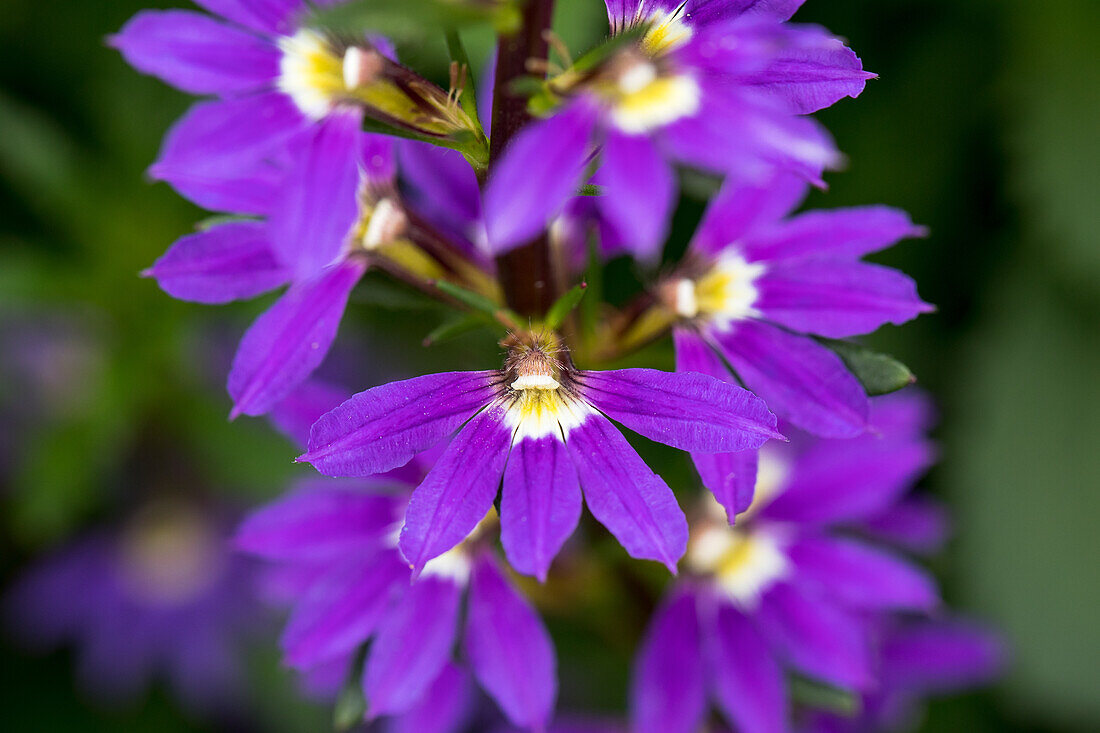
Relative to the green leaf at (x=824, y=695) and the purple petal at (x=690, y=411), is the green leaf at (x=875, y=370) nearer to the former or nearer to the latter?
the purple petal at (x=690, y=411)

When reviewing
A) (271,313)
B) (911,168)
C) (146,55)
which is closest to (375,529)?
(271,313)

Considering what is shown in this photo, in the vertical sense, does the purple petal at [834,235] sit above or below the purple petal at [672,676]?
above

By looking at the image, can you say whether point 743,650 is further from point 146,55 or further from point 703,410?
point 146,55

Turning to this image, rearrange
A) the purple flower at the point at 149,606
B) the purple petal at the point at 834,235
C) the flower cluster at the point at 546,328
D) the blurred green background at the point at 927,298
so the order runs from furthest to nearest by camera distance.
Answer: the purple flower at the point at 149,606 < the blurred green background at the point at 927,298 < the purple petal at the point at 834,235 < the flower cluster at the point at 546,328

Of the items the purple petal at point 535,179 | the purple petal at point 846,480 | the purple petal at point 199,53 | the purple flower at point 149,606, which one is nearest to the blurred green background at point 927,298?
the purple flower at point 149,606

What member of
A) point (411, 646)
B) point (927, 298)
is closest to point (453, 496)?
point (411, 646)

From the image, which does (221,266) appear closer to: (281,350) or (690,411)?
(281,350)

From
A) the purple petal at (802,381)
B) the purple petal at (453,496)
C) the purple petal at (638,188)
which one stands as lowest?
the purple petal at (453,496)
